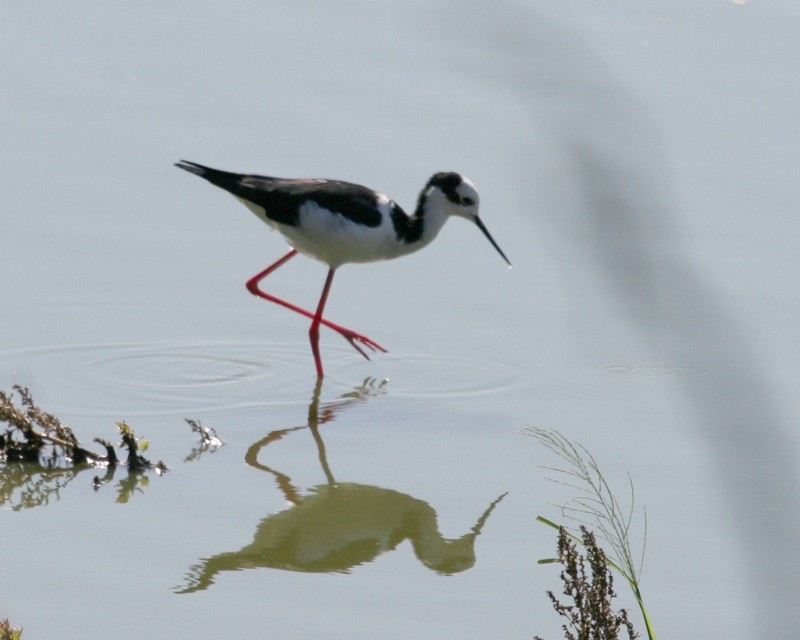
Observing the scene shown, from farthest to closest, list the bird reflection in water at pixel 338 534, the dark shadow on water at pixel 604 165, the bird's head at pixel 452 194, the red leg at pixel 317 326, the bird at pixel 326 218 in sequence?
the bird's head at pixel 452 194 → the bird at pixel 326 218 → the red leg at pixel 317 326 → the bird reflection in water at pixel 338 534 → the dark shadow on water at pixel 604 165

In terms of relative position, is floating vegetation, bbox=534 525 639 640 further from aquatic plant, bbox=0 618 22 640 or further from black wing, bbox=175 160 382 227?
black wing, bbox=175 160 382 227

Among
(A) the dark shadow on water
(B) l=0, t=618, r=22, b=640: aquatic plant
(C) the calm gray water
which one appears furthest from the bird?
(A) the dark shadow on water

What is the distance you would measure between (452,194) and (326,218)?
676mm

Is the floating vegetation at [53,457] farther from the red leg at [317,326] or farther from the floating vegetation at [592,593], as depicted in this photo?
the floating vegetation at [592,593]

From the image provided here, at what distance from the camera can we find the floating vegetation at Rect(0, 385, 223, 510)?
4.39 metres

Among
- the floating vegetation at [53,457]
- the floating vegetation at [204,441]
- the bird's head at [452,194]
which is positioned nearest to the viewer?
the floating vegetation at [53,457]

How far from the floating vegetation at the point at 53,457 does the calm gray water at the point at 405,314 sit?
70 millimetres

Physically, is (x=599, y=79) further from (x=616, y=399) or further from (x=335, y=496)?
(x=616, y=399)

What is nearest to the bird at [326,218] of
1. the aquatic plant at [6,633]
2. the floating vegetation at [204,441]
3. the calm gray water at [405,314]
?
the calm gray water at [405,314]

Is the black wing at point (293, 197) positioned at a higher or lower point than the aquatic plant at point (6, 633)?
higher

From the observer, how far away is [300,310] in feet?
20.9

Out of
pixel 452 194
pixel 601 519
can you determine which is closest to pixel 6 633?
pixel 601 519

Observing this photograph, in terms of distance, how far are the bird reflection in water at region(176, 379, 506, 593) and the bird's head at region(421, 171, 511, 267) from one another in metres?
2.11

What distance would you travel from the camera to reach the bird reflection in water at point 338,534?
389 cm
